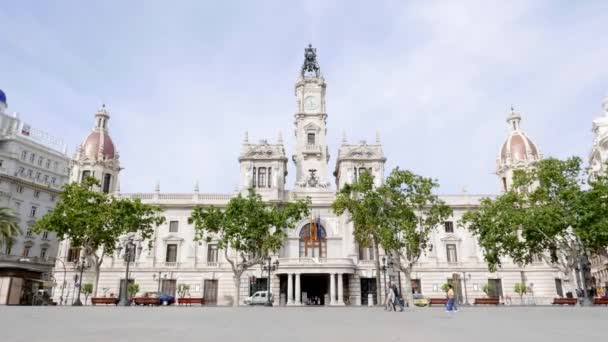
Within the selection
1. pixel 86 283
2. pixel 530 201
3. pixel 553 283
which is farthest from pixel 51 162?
pixel 553 283

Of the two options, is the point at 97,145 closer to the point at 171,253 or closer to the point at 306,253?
the point at 171,253

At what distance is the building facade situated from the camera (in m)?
58.8

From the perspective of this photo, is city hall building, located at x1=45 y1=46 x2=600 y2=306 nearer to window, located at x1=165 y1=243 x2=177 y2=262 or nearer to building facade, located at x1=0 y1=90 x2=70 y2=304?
window, located at x1=165 y1=243 x2=177 y2=262

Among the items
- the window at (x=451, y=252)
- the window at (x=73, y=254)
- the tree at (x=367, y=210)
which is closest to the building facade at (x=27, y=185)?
the window at (x=73, y=254)

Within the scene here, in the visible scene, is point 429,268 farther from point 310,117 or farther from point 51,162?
point 51,162

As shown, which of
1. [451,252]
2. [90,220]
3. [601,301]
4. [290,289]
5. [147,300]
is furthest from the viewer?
[451,252]

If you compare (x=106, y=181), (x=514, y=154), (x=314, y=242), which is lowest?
(x=314, y=242)

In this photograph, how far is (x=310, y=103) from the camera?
60.6 metres

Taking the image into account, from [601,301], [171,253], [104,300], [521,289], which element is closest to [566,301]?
[601,301]

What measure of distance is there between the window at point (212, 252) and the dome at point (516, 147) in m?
37.7

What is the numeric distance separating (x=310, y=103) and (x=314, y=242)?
18.9m

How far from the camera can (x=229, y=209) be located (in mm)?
40562
